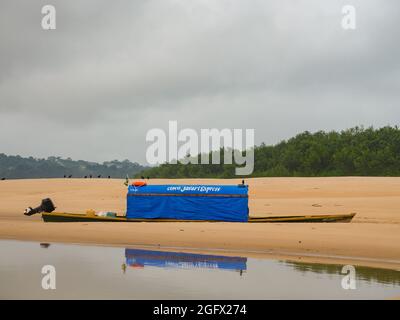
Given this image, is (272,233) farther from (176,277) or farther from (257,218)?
(176,277)

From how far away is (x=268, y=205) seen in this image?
38.5 m

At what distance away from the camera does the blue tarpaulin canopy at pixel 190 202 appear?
2781 centimetres

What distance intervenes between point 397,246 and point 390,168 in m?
75.9

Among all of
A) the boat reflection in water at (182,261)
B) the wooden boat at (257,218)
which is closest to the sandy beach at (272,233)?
the wooden boat at (257,218)

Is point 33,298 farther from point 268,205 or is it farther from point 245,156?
point 245,156

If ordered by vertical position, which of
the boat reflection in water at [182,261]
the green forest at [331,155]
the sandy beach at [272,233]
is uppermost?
the green forest at [331,155]

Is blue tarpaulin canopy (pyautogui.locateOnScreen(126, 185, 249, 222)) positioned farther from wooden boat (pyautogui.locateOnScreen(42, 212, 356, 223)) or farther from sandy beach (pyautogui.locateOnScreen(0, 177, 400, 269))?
sandy beach (pyautogui.locateOnScreen(0, 177, 400, 269))

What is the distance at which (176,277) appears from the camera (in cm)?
1464

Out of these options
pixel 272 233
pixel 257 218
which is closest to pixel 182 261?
pixel 272 233

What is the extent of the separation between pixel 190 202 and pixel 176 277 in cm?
1370

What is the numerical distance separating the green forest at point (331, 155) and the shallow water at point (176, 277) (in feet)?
253

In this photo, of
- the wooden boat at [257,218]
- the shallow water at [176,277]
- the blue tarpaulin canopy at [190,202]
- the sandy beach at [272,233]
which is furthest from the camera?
the blue tarpaulin canopy at [190,202]

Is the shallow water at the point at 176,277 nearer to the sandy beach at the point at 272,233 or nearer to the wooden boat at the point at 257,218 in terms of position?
the sandy beach at the point at 272,233
